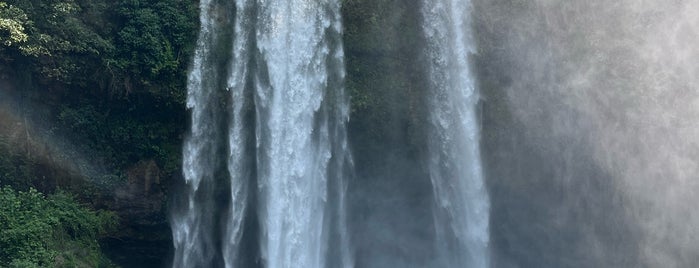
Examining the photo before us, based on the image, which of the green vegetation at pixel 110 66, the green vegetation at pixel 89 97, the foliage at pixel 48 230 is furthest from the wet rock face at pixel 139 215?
the foliage at pixel 48 230

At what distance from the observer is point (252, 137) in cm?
2564

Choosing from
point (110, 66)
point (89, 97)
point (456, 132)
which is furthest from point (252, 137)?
point (456, 132)

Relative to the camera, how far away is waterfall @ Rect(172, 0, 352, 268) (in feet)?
83.6

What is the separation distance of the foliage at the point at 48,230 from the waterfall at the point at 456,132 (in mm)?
8608

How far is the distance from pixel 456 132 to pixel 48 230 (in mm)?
10658

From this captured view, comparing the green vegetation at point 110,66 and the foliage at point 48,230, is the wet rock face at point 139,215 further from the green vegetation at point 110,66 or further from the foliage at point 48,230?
the foliage at point 48,230

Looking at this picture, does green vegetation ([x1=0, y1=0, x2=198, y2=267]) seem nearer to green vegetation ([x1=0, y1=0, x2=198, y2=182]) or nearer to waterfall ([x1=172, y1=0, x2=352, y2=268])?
green vegetation ([x1=0, y1=0, x2=198, y2=182])

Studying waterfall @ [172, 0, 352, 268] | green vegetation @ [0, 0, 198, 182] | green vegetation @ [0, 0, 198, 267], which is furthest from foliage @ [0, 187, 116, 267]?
waterfall @ [172, 0, 352, 268]

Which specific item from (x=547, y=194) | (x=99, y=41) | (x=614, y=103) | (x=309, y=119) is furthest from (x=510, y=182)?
(x=99, y=41)

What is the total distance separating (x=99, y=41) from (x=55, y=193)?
3688 millimetres

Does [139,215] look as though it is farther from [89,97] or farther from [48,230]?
[89,97]

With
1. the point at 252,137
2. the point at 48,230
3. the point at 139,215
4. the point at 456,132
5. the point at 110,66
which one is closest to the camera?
the point at 48,230

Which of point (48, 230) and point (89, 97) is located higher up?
point (89, 97)

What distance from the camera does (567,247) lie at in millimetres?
27641
